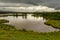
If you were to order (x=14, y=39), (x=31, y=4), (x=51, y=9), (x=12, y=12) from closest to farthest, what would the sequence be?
(x=14, y=39) → (x=31, y=4) → (x=12, y=12) → (x=51, y=9)

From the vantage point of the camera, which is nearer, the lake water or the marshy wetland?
the marshy wetland

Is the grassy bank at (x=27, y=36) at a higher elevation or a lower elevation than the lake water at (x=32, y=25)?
higher

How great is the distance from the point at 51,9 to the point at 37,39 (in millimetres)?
117622

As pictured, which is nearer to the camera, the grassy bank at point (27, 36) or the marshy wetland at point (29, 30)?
the grassy bank at point (27, 36)

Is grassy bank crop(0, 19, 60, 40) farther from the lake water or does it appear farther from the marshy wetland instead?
the lake water

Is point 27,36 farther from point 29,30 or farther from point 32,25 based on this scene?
point 32,25

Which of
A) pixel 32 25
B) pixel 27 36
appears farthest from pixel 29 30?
pixel 32 25

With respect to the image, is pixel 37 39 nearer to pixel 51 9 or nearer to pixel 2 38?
pixel 2 38

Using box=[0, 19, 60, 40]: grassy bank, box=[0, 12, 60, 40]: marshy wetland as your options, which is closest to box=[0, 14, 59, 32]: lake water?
box=[0, 12, 60, 40]: marshy wetland

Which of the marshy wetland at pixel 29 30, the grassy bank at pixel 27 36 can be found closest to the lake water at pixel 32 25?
the marshy wetland at pixel 29 30

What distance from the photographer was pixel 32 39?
3155 cm

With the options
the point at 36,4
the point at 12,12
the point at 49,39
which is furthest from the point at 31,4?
the point at 49,39

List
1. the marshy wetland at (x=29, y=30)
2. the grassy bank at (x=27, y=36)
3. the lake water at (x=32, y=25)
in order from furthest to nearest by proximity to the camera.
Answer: the lake water at (x=32, y=25) < the marshy wetland at (x=29, y=30) < the grassy bank at (x=27, y=36)

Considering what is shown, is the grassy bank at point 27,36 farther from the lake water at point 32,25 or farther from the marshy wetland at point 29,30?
the lake water at point 32,25
